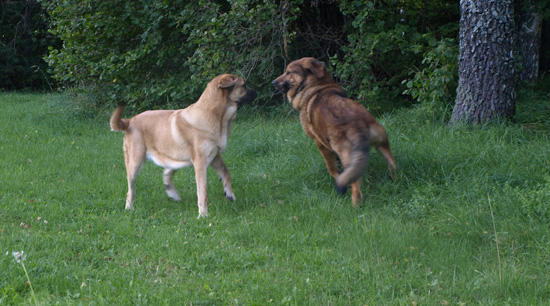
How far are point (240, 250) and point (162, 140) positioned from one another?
6.13ft

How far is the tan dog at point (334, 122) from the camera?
5426mm

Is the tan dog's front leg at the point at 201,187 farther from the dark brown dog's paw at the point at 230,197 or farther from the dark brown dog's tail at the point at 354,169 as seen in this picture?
the dark brown dog's tail at the point at 354,169

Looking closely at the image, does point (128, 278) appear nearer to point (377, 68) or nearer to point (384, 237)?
point (384, 237)

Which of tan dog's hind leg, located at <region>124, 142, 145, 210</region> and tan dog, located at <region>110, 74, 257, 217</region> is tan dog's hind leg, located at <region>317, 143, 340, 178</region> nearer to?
tan dog, located at <region>110, 74, 257, 217</region>

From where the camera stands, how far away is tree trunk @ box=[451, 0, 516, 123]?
713 centimetres

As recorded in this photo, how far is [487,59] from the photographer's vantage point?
718 cm

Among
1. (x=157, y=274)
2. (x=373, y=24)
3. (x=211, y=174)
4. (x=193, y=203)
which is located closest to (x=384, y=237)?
(x=157, y=274)

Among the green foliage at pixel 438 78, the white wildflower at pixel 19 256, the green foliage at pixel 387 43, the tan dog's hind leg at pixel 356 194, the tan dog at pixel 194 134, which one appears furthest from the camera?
the green foliage at pixel 387 43

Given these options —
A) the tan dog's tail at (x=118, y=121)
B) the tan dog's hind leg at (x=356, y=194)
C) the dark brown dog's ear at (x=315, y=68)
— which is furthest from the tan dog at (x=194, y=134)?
the tan dog's hind leg at (x=356, y=194)

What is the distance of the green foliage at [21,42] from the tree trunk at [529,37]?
15685mm

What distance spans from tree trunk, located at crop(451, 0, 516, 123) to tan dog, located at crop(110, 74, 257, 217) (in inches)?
121

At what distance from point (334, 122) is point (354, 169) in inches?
36.1

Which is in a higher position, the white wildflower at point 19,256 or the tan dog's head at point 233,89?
the tan dog's head at point 233,89

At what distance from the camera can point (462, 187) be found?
18.6 ft
